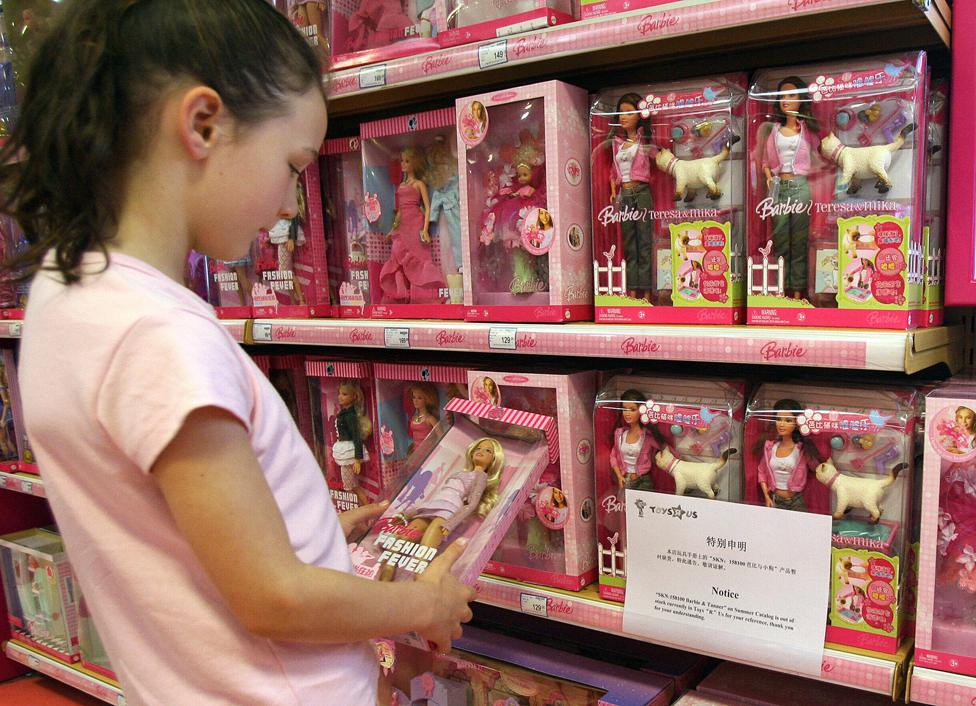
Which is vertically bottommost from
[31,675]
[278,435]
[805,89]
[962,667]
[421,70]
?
[31,675]

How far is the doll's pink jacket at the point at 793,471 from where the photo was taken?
1170mm

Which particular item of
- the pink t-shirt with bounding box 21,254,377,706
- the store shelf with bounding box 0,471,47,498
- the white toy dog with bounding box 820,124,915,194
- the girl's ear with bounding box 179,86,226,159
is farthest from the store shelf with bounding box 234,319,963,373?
the store shelf with bounding box 0,471,47,498

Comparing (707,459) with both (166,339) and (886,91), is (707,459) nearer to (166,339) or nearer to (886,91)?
(886,91)

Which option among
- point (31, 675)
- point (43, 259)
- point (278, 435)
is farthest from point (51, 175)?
point (31, 675)

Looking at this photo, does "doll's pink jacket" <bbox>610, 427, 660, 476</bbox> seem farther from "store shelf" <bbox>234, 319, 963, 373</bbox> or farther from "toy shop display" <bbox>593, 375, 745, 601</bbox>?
"store shelf" <bbox>234, 319, 963, 373</bbox>

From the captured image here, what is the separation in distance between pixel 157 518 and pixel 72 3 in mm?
519

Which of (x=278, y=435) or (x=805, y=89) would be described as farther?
(x=805, y=89)

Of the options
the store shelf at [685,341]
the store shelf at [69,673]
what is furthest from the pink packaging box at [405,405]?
the store shelf at [69,673]

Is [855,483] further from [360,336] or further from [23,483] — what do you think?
[23,483]

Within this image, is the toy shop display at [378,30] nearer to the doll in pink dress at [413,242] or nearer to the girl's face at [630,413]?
the doll in pink dress at [413,242]

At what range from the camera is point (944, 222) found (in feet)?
3.99

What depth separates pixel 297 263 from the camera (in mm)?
1778

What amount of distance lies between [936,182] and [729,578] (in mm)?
675

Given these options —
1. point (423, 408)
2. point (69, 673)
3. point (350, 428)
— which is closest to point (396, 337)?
point (423, 408)
